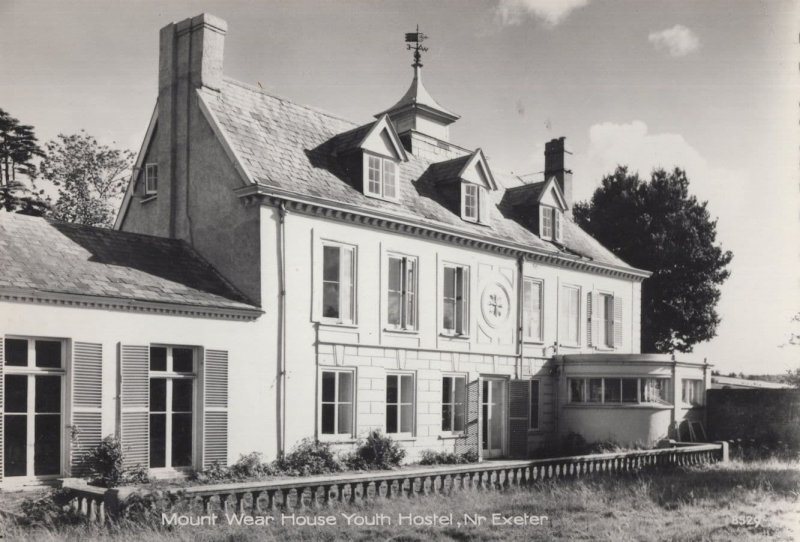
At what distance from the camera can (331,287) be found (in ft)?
70.7

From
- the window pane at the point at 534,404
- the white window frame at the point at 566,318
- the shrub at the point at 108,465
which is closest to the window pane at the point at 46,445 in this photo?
the shrub at the point at 108,465

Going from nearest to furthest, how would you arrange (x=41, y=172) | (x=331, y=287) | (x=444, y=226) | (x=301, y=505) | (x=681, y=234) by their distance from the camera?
(x=301, y=505), (x=331, y=287), (x=444, y=226), (x=41, y=172), (x=681, y=234)

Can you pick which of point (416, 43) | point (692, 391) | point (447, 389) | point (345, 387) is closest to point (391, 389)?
point (345, 387)

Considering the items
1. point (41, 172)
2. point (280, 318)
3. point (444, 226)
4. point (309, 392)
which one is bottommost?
point (309, 392)

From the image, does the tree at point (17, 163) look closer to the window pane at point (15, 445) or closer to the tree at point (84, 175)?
the tree at point (84, 175)

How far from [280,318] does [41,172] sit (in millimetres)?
21201

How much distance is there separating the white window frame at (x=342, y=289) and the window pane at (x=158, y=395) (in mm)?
4456

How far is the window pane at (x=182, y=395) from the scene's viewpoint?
59.5ft

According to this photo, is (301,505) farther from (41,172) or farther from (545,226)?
(41,172)

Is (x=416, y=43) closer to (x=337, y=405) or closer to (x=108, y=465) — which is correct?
(x=337, y=405)

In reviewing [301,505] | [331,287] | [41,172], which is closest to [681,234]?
[331,287]

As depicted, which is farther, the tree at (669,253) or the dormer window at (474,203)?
the tree at (669,253)

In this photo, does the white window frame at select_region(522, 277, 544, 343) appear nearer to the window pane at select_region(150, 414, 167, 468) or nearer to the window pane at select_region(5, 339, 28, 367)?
the window pane at select_region(150, 414, 167, 468)

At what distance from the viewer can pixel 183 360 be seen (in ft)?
60.2
